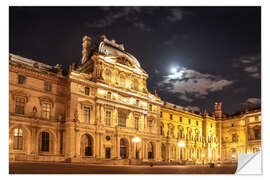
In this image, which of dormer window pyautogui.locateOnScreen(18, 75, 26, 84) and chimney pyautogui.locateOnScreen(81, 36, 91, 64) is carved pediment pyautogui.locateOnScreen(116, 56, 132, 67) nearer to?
chimney pyautogui.locateOnScreen(81, 36, 91, 64)

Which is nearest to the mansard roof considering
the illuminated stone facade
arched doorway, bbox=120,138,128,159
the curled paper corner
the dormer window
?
the illuminated stone facade

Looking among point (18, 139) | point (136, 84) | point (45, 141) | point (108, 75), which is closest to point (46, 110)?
point (45, 141)

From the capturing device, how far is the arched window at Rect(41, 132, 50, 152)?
2966 cm

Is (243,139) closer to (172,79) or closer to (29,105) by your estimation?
(172,79)

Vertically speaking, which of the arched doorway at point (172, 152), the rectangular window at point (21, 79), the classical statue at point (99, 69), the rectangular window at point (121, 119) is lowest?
the arched doorway at point (172, 152)

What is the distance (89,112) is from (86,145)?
4.02m

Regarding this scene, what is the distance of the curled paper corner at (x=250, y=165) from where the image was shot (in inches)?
673

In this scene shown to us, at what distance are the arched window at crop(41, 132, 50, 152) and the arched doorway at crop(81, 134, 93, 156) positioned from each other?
4048 millimetres

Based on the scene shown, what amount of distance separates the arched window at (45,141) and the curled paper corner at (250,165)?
20585 mm

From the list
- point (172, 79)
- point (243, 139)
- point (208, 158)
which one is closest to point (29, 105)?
point (172, 79)

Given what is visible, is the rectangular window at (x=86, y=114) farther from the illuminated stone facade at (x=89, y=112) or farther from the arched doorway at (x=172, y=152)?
the arched doorway at (x=172, y=152)

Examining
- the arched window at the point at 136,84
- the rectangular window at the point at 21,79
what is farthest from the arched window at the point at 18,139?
the arched window at the point at 136,84

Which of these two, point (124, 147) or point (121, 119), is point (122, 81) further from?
point (124, 147)
